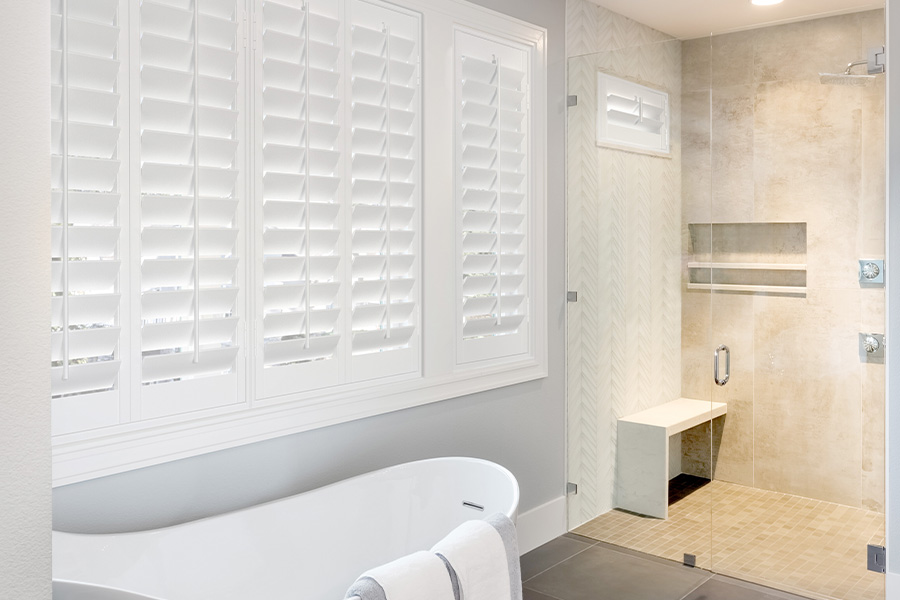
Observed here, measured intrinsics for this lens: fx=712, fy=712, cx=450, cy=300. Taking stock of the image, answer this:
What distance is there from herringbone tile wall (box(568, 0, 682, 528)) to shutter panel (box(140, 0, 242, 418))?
1.87 m

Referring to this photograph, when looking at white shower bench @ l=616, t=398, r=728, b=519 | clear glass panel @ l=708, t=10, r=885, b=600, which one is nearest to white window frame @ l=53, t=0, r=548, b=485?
white shower bench @ l=616, t=398, r=728, b=519

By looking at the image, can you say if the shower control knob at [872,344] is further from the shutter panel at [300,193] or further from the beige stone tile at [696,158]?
the shutter panel at [300,193]

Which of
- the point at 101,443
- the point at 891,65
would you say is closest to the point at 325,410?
the point at 101,443

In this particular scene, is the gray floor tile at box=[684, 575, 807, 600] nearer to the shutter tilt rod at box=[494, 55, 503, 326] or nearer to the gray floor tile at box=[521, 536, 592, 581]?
the gray floor tile at box=[521, 536, 592, 581]

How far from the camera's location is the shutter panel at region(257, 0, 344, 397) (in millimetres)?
2299

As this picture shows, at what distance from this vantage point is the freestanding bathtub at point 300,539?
1.83 metres

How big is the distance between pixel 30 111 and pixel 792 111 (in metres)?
3.03

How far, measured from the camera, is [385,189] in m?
2.68

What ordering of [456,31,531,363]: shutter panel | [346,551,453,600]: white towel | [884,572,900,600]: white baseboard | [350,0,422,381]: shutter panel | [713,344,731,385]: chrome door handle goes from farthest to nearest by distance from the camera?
[713,344,731,385]: chrome door handle < [456,31,531,363]: shutter panel < [884,572,900,600]: white baseboard < [350,0,422,381]: shutter panel < [346,551,453,600]: white towel

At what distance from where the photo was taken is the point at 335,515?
232 centimetres

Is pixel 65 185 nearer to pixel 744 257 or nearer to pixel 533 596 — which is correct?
pixel 533 596

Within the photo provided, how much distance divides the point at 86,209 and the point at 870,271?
2836mm

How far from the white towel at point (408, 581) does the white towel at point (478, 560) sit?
0.05m

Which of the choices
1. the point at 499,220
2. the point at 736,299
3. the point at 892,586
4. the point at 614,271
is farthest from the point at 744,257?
the point at 892,586
